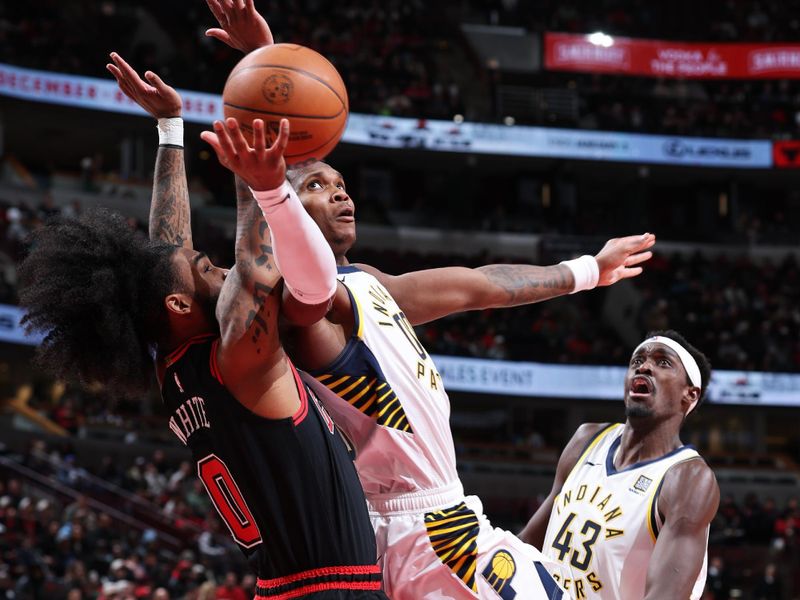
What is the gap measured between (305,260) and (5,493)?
14.7 metres

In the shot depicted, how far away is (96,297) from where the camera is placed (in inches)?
146

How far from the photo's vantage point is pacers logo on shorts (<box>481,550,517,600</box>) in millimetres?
4109

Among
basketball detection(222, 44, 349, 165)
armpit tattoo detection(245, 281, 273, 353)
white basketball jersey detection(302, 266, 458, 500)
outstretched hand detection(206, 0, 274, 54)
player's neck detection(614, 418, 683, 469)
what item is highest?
outstretched hand detection(206, 0, 274, 54)

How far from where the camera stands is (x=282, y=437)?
373 centimetres

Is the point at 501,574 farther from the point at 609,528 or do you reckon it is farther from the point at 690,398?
the point at 690,398

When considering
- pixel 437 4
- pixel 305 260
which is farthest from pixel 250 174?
pixel 437 4

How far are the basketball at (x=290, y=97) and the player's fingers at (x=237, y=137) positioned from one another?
31 centimetres

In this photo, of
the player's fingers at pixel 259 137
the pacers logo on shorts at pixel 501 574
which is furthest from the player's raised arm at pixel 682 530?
the player's fingers at pixel 259 137

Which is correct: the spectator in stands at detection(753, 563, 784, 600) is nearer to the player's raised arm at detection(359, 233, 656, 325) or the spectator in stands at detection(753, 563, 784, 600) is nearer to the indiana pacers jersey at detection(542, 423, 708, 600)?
the indiana pacers jersey at detection(542, 423, 708, 600)

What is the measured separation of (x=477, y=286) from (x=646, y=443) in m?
1.60

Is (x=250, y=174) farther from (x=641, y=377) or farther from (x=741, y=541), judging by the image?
(x=741, y=541)

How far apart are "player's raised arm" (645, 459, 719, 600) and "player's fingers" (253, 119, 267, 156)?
264 centimetres

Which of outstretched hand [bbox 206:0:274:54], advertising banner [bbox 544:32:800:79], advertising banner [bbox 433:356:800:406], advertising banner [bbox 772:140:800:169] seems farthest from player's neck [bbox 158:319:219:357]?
advertising banner [bbox 544:32:800:79]

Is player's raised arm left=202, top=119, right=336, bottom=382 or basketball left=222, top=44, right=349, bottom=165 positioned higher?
basketball left=222, top=44, right=349, bottom=165
